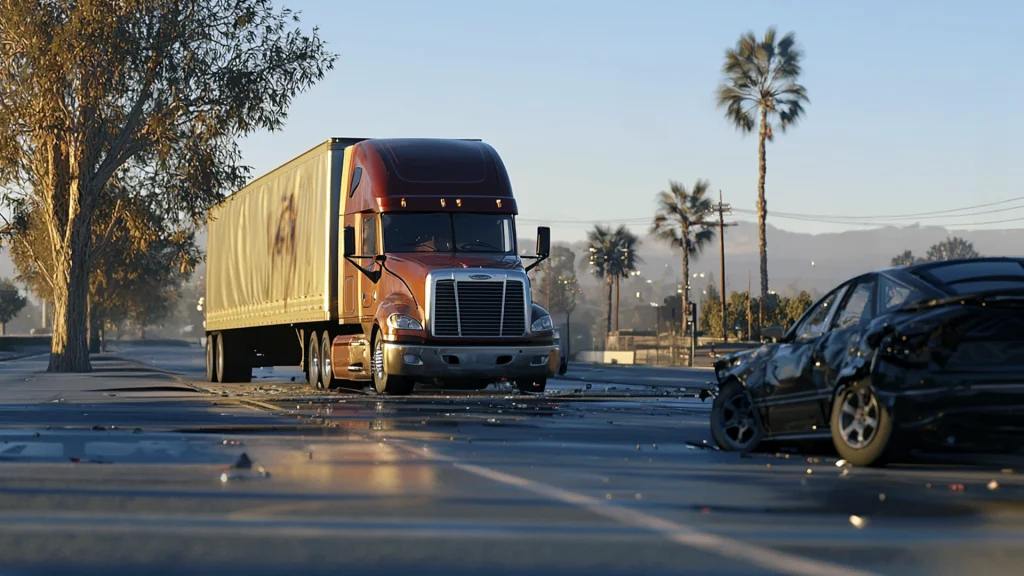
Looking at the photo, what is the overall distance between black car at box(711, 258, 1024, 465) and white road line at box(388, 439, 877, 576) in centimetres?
254

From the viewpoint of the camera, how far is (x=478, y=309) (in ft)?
82.4

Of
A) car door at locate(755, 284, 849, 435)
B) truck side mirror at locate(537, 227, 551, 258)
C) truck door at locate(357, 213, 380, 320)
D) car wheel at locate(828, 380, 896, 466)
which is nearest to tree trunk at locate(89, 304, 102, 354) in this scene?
truck door at locate(357, 213, 380, 320)

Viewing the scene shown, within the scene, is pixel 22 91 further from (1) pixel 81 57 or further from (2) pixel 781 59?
(2) pixel 781 59

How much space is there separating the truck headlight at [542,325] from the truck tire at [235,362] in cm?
1331

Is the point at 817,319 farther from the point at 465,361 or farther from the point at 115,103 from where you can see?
the point at 115,103

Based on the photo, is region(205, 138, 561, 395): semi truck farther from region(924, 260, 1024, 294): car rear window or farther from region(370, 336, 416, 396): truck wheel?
region(924, 260, 1024, 294): car rear window

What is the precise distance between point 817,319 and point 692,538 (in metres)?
5.34

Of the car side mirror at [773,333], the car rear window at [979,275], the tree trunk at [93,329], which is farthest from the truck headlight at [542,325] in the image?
the tree trunk at [93,329]

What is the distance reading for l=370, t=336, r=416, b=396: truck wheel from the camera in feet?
82.5

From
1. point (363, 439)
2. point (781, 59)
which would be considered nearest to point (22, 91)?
point (363, 439)

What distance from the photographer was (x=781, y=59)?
8244 centimetres

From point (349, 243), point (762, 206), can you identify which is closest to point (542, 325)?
point (349, 243)

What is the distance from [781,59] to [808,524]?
2995 inches

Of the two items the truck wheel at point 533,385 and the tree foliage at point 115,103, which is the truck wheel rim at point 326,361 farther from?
the tree foliage at point 115,103
